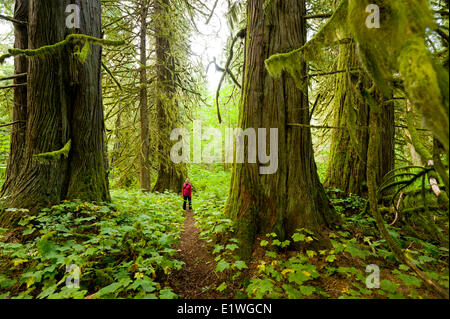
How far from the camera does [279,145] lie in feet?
11.4

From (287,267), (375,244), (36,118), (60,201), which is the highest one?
(36,118)

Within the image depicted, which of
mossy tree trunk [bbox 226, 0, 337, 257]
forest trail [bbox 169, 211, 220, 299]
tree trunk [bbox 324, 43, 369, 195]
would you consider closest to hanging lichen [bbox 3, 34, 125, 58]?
mossy tree trunk [bbox 226, 0, 337, 257]

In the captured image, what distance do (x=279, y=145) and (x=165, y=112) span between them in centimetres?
597

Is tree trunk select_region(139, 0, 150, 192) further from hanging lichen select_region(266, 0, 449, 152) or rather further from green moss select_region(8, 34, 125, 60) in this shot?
hanging lichen select_region(266, 0, 449, 152)

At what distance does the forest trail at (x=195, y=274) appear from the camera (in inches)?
104

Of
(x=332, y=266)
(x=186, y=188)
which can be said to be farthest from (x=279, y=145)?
(x=186, y=188)

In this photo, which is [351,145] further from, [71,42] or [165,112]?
[165,112]

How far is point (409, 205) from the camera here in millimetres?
2639

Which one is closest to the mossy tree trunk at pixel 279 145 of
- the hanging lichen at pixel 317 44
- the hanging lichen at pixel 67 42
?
the hanging lichen at pixel 317 44

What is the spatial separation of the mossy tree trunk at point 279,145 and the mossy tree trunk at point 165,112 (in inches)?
195

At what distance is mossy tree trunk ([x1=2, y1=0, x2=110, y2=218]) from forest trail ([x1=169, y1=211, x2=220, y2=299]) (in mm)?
2154

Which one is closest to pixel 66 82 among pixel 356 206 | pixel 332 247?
pixel 332 247

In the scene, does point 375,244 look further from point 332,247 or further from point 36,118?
point 36,118
